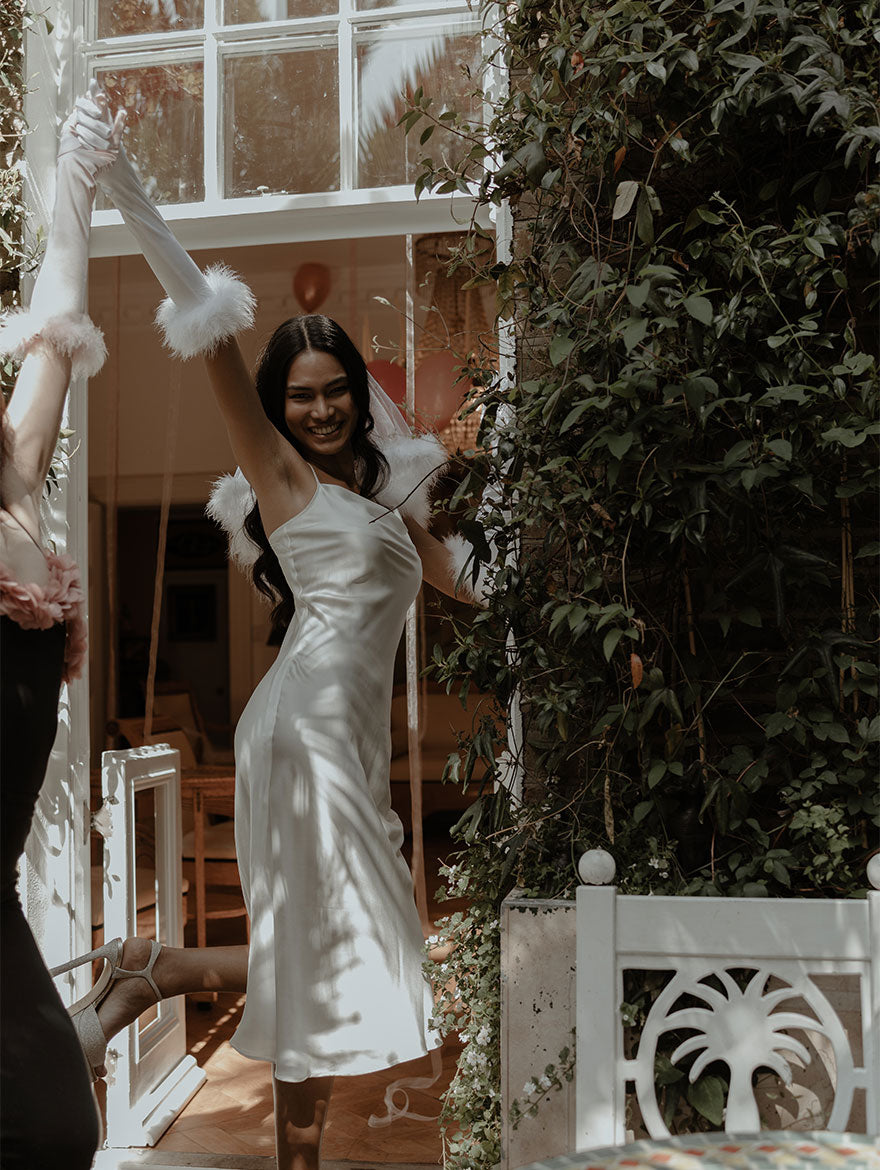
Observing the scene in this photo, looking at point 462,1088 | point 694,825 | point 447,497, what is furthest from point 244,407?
point 462,1088

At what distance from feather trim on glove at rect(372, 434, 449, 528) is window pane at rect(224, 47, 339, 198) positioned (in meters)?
0.71

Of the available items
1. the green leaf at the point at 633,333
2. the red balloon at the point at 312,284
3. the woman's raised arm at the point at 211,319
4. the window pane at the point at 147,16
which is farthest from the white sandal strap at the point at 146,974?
the red balloon at the point at 312,284

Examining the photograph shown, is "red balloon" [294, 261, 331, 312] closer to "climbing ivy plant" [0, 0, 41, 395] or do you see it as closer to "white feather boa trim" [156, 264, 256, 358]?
"climbing ivy plant" [0, 0, 41, 395]

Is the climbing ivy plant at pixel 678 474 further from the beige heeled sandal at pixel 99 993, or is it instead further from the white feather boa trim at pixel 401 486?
the beige heeled sandal at pixel 99 993

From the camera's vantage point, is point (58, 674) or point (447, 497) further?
point (447, 497)

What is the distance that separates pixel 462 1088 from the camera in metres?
2.14

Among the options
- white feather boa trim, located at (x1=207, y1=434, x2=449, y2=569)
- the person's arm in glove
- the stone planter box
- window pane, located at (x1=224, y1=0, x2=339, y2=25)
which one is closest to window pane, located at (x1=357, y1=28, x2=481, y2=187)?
window pane, located at (x1=224, y1=0, x2=339, y2=25)

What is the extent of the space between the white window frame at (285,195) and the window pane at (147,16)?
0.8 inches

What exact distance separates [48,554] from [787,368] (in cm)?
129

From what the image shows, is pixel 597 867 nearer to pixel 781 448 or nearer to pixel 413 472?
pixel 781 448

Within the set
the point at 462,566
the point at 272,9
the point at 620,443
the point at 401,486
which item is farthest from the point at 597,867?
the point at 272,9

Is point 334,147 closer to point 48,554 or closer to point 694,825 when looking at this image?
point 48,554

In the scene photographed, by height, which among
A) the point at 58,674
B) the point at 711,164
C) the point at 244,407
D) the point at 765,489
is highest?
the point at 711,164

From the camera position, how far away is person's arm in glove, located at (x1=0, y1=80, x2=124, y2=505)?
148cm
